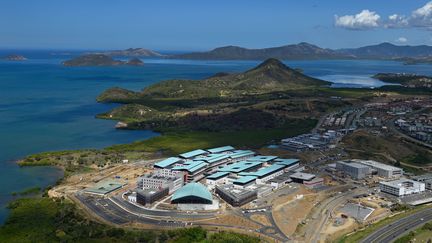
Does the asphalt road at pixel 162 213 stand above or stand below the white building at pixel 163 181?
below

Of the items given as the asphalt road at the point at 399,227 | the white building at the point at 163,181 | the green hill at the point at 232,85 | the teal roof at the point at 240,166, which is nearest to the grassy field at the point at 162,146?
the white building at the point at 163,181

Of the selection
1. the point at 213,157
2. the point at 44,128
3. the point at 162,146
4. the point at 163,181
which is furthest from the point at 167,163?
the point at 44,128

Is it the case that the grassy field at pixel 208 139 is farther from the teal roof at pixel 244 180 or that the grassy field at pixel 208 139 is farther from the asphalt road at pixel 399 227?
the asphalt road at pixel 399 227

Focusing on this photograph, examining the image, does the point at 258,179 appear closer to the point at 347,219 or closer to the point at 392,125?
the point at 347,219

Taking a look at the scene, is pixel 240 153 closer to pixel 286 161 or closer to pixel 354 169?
pixel 286 161

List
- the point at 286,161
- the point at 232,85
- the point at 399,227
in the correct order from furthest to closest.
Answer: the point at 232,85
the point at 286,161
the point at 399,227
